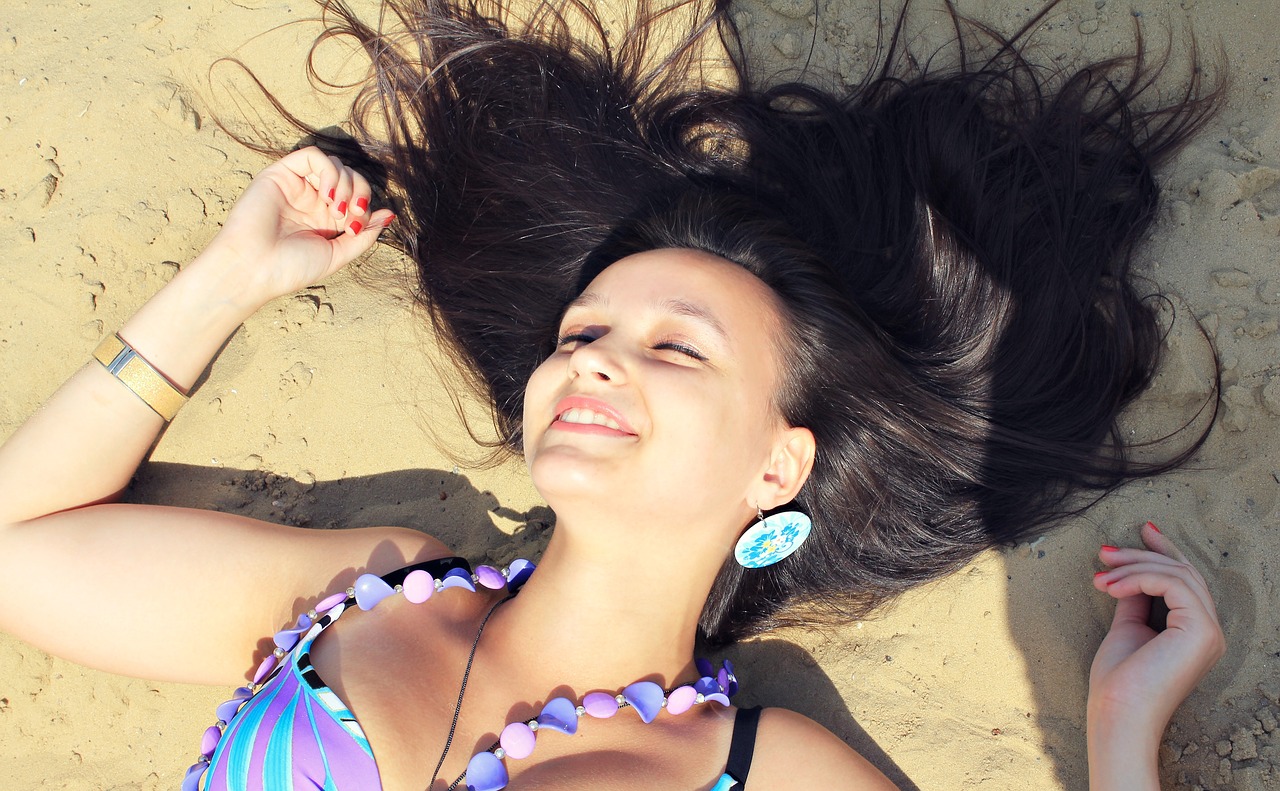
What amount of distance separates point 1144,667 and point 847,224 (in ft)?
5.36

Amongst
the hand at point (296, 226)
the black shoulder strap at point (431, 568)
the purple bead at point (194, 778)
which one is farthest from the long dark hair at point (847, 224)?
the purple bead at point (194, 778)

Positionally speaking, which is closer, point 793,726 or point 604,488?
point 604,488

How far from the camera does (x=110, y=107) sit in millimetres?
3633

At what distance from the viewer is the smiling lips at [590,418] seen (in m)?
2.35

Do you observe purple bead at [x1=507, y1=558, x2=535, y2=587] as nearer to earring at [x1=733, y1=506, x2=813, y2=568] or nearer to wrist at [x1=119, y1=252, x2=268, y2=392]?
earring at [x1=733, y1=506, x2=813, y2=568]

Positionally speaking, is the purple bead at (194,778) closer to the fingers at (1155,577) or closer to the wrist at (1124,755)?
the wrist at (1124,755)

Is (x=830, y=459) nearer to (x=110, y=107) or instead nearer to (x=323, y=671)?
(x=323, y=671)

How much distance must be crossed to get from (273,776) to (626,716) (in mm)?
911

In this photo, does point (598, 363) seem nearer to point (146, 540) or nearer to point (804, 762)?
point (804, 762)

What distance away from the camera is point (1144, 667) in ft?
8.92

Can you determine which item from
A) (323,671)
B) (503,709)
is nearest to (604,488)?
(503,709)

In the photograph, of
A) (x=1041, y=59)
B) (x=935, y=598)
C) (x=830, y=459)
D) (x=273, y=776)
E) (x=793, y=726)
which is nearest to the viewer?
(x=273, y=776)

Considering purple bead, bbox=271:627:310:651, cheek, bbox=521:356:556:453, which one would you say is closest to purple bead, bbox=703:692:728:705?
cheek, bbox=521:356:556:453

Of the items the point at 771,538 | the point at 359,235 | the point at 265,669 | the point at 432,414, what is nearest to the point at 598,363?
the point at 771,538
